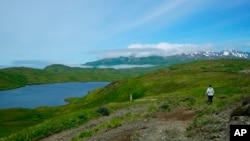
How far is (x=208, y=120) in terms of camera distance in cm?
3372

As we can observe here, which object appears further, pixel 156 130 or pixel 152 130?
pixel 152 130

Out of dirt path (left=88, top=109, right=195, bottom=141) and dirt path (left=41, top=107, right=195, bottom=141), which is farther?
dirt path (left=41, top=107, right=195, bottom=141)

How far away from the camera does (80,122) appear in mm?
56594

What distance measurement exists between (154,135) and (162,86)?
274 feet

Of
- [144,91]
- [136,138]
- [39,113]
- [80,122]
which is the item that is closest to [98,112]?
[80,122]

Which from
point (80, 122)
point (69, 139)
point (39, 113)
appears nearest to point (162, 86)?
point (39, 113)

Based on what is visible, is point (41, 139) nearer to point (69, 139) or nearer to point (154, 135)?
point (69, 139)

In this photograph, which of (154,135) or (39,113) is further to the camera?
(39,113)

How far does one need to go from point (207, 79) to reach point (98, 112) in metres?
61.4

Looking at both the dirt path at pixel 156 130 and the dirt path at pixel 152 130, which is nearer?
the dirt path at pixel 156 130

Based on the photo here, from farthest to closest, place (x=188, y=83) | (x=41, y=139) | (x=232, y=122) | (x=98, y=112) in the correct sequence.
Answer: (x=188, y=83), (x=98, y=112), (x=41, y=139), (x=232, y=122)

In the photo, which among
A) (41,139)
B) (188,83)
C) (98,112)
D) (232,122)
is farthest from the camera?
(188,83)

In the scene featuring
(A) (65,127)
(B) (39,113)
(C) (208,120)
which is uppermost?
(C) (208,120)

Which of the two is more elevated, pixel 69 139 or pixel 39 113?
pixel 69 139
